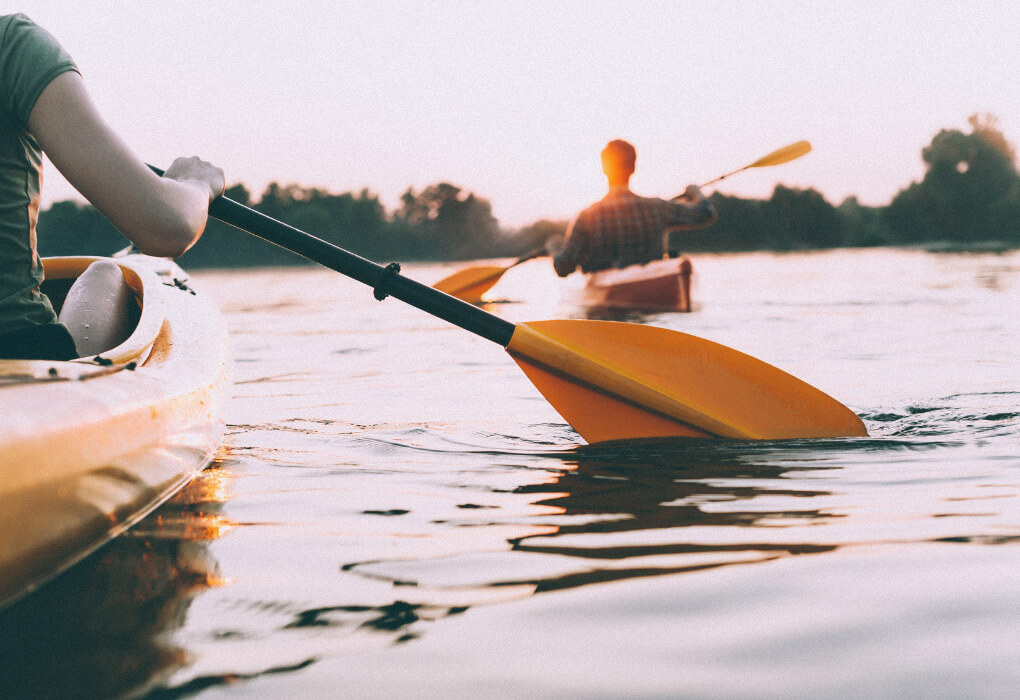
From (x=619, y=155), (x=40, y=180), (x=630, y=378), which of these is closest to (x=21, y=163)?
(x=40, y=180)

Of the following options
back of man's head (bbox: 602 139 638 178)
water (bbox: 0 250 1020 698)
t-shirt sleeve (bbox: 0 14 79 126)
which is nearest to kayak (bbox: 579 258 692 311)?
back of man's head (bbox: 602 139 638 178)

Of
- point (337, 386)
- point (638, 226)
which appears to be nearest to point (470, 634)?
point (337, 386)

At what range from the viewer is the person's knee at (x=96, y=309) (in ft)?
8.01

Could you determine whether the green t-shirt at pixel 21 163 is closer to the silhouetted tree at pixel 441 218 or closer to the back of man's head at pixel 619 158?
the back of man's head at pixel 619 158

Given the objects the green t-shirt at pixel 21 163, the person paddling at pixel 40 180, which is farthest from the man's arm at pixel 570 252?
the green t-shirt at pixel 21 163

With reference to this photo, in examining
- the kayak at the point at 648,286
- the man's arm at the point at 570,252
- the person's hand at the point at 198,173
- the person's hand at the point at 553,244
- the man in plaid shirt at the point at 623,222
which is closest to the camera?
the person's hand at the point at 198,173

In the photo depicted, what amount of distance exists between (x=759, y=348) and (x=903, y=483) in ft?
11.9

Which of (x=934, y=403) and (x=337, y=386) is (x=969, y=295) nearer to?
(x=934, y=403)

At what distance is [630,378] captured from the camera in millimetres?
3238

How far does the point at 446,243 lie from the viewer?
54.4m

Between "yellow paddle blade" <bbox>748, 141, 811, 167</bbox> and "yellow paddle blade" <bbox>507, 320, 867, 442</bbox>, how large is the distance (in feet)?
12.6

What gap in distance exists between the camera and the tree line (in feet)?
147

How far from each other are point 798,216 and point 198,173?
4843 centimetres

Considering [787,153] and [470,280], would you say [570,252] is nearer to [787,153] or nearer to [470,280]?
[470,280]
